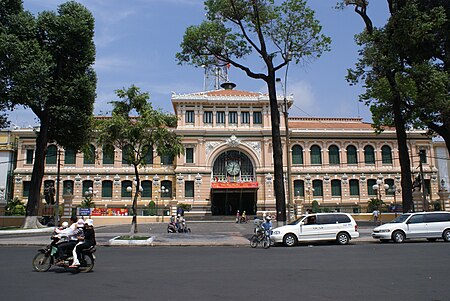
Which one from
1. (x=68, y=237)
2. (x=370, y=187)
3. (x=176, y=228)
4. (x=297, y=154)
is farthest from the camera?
(x=297, y=154)

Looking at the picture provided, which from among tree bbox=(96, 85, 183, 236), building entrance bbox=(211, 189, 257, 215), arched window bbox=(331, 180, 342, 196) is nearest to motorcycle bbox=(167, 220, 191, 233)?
tree bbox=(96, 85, 183, 236)

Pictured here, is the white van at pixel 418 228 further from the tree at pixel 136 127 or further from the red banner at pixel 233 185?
the red banner at pixel 233 185

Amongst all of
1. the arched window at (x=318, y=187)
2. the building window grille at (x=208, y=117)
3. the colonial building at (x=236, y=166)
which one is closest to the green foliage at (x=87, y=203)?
the colonial building at (x=236, y=166)

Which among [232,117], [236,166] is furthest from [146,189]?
[232,117]

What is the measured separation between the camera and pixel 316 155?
168 ft

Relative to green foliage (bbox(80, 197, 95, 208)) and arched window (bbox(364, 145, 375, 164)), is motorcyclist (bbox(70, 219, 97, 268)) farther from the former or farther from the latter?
arched window (bbox(364, 145, 375, 164))

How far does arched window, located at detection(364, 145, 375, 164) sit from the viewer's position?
51.4 m

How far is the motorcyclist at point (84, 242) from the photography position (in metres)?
10.1

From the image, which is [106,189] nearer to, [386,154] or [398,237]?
[386,154]

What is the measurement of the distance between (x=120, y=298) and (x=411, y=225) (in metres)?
16.0

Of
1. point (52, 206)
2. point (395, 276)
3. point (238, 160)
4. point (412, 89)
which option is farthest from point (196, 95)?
point (395, 276)

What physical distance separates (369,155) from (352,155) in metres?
2.28

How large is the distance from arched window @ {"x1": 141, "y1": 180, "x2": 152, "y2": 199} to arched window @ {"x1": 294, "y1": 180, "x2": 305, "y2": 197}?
18.5 metres

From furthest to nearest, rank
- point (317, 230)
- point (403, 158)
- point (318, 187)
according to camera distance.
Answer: point (318, 187)
point (403, 158)
point (317, 230)
